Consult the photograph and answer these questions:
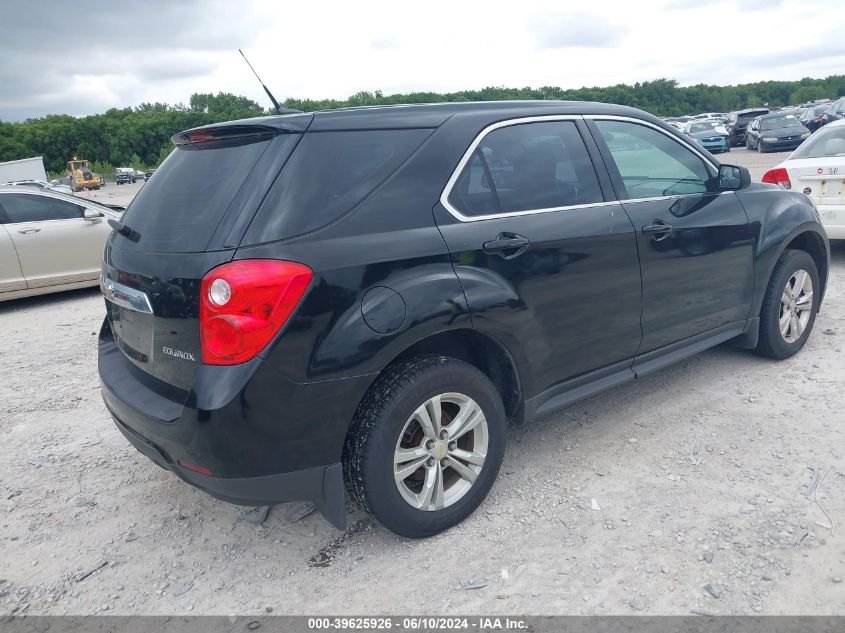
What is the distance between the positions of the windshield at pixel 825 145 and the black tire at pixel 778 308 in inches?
120

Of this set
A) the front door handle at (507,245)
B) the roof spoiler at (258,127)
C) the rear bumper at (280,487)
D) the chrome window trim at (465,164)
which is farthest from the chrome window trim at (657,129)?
the rear bumper at (280,487)

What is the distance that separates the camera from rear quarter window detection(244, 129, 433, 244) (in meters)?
2.58

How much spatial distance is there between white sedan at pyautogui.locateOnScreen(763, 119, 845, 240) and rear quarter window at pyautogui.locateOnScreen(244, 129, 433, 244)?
17.0 ft

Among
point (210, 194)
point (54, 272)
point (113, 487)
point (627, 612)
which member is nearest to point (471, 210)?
point (210, 194)

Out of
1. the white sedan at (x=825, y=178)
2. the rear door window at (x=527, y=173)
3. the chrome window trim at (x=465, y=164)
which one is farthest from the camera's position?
the white sedan at (x=825, y=178)

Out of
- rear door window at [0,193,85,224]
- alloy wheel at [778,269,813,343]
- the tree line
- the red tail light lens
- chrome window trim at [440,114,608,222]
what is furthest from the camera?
the tree line

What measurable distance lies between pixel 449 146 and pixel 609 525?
6.06ft

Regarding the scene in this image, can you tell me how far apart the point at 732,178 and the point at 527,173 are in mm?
1714

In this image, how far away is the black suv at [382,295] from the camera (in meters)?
2.52

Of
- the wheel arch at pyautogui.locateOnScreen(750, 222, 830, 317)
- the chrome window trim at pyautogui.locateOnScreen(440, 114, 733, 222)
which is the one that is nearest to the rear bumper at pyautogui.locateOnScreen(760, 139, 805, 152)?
the wheel arch at pyautogui.locateOnScreen(750, 222, 830, 317)

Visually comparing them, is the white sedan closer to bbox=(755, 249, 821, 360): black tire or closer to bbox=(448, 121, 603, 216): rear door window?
bbox=(755, 249, 821, 360): black tire

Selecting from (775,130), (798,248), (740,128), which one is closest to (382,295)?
(798,248)

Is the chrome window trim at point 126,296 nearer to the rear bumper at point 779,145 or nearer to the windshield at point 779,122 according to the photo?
the rear bumper at point 779,145

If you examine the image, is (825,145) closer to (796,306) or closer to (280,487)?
(796,306)
